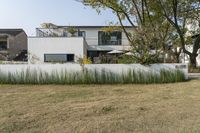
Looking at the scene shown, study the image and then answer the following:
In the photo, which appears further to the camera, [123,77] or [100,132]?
[123,77]

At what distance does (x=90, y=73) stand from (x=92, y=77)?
26 cm

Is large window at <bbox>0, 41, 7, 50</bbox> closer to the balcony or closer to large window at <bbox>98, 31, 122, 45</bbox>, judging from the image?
the balcony

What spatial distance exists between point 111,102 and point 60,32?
38.9 meters

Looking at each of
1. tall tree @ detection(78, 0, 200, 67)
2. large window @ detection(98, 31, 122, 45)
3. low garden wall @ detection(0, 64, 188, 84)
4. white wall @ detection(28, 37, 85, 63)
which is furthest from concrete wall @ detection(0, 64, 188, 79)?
large window @ detection(98, 31, 122, 45)

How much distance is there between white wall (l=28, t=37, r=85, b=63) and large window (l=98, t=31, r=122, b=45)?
38.0 ft

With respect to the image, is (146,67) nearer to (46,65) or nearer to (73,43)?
(46,65)

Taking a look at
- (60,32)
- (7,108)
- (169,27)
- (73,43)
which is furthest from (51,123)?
(60,32)

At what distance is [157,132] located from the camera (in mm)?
7184

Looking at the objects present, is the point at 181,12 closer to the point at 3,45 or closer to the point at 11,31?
the point at 3,45

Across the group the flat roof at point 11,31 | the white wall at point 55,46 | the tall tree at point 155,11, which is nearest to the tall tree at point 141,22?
the tall tree at point 155,11

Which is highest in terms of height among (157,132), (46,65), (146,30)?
(146,30)

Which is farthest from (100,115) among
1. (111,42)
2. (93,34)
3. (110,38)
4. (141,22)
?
(93,34)

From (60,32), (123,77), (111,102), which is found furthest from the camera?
(60,32)

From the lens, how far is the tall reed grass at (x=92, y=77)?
19.0 meters
